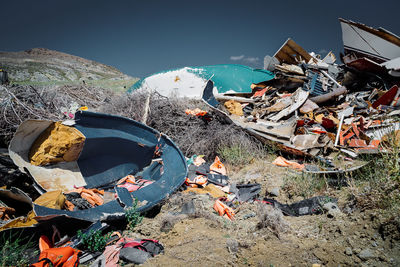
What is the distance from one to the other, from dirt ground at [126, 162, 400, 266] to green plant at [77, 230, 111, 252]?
482 mm

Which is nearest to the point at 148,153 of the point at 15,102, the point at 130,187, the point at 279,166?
the point at 130,187

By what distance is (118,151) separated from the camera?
4.38 m

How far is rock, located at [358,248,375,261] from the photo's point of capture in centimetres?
192

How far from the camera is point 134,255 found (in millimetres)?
2289

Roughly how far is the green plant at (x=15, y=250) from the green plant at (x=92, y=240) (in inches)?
16.9

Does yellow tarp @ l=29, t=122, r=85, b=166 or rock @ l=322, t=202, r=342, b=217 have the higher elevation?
yellow tarp @ l=29, t=122, r=85, b=166

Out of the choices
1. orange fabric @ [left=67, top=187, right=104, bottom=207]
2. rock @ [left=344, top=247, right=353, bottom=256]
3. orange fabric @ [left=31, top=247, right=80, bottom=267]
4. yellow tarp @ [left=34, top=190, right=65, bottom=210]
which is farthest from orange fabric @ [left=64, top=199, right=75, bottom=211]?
rock @ [left=344, top=247, right=353, bottom=256]

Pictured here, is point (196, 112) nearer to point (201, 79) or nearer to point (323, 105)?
point (201, 79)

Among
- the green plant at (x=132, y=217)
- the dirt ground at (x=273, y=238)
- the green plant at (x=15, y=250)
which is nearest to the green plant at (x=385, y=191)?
the dirt ground at (x=273, y=238)

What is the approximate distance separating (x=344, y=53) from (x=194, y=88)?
5840 mm

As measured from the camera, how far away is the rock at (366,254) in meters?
1.92

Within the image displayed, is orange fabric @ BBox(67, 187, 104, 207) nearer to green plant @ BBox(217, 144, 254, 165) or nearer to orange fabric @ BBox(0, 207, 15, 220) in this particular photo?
orange fabric @ BBox(0, 207, 15, 220)

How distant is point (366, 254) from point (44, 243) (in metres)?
3.23

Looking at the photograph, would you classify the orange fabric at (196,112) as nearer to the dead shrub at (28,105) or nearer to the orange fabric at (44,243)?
the dead shrub at (28,105)
